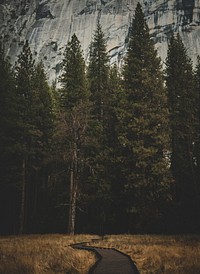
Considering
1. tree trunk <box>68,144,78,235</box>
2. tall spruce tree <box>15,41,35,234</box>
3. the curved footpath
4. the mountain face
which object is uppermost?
the mountain face

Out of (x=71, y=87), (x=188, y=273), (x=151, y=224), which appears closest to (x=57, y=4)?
(x=71, y=87)

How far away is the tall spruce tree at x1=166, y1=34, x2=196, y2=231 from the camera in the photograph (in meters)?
27.9

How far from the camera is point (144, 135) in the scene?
26.7 m

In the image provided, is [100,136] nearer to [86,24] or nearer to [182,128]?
[182,128]

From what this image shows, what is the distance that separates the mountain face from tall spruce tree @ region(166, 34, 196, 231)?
56495 mm

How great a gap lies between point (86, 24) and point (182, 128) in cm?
9147

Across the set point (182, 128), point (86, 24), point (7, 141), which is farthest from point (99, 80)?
point (86, 24)

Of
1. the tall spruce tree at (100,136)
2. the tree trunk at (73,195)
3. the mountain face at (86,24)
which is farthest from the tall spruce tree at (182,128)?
the mountain face at (86,24)

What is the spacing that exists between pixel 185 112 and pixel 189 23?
6943 cm

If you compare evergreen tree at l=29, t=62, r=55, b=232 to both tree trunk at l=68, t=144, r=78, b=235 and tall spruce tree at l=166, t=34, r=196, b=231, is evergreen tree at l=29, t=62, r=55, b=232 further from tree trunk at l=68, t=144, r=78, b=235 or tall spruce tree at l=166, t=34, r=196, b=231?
tall spruce tree at l=166, t=34, r=196, b=231

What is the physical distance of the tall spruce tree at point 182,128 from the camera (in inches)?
1097

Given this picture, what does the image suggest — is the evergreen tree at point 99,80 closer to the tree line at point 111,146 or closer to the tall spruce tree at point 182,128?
the tree line at point 111,146

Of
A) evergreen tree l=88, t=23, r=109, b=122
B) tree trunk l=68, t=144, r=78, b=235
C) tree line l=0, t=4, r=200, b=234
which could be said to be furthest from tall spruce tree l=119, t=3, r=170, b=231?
evergreen tree l=88, t=23, r=109, b=122

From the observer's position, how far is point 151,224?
83.2ft
